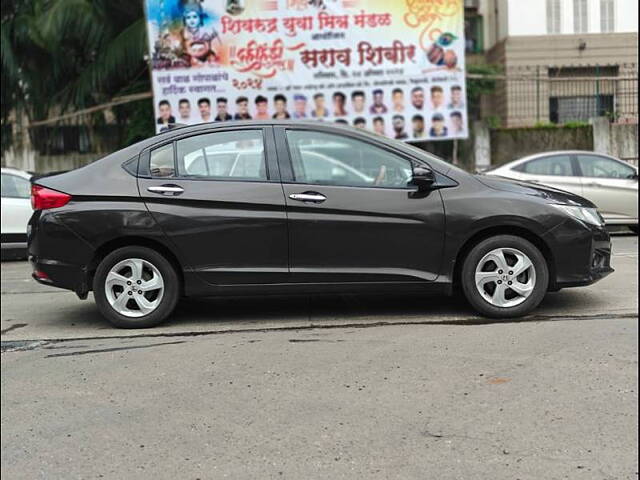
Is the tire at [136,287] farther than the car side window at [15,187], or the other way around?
the car side window at [15,187]

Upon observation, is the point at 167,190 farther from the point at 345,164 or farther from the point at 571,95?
the point at 571,95

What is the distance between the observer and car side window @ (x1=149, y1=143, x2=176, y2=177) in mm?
5547

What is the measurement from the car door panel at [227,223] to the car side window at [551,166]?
424 centimetres

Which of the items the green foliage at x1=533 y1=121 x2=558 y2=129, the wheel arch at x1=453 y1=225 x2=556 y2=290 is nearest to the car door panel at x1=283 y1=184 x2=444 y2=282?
the wheel arch at x1=453 y1=225 x2=556 y2=290

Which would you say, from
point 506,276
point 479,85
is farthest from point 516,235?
point 479,85

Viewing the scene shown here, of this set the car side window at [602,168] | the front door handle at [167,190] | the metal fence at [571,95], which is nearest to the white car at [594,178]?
the car side window at [602,168]

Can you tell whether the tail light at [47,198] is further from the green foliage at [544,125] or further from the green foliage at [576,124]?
the green foliage at [576,124]

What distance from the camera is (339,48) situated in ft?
47.8

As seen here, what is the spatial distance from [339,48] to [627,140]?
6562mm

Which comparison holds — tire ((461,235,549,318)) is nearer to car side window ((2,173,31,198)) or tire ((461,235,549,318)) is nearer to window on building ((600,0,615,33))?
window on building ((600,0,615,33))

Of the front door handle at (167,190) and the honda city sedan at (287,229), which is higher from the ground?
the front door handle at (167,190)

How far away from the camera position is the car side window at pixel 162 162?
555 cm

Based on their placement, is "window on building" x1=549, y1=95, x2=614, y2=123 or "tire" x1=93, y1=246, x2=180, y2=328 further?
"window on building" x1=549, y1=95, x2=614, y2=123

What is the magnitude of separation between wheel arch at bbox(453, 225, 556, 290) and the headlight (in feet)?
0.98
